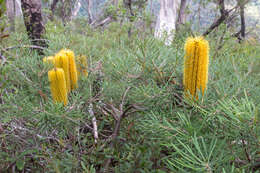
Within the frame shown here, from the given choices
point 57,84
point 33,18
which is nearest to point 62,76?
point 57,84

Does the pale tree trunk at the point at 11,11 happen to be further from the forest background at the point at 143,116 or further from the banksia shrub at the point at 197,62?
the banksia shrub at the point at 197,62

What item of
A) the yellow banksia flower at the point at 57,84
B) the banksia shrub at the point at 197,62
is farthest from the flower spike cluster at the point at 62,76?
the banksia shrub at the point at 197,62

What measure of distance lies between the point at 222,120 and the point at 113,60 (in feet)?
1.95

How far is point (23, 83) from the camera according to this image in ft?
3.28

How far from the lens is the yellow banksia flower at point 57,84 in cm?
80

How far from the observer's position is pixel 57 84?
81 centimetres

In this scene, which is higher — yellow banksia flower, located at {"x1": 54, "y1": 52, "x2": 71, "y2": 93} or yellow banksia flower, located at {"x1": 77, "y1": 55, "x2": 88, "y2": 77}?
yellow banksia flower, located at {"x1": 54, "y1": 52, "x2": 71, "y2": 93}

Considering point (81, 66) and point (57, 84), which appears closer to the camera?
point (57, 84)

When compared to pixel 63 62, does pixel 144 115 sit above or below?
below

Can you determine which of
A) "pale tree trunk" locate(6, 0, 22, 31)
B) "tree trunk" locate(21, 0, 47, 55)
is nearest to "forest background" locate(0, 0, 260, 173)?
"tree trunk" locate(21, 0, 47, 55)

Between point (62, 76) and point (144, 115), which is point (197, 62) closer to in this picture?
point (144, 115)

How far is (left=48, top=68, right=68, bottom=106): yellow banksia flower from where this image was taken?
31.4 inches

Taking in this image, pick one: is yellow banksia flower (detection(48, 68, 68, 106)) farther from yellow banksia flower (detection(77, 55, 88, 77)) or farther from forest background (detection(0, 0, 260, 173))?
yellow banksia flower (detection(77, 55, 88, 77))

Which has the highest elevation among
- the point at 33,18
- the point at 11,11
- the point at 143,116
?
the point at 11,11
